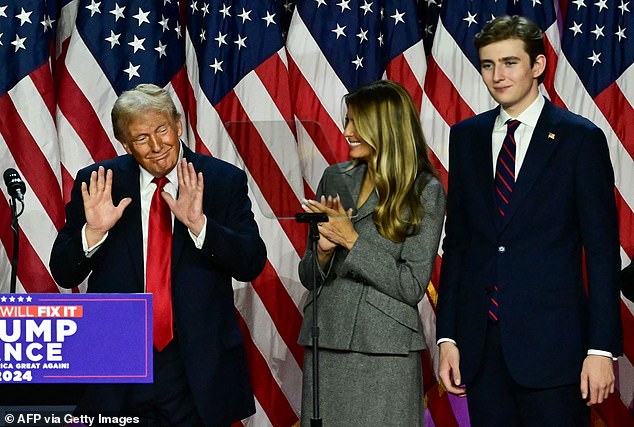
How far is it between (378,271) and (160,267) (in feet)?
2.21

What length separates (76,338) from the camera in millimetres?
2248

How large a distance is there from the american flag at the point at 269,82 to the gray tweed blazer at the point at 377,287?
4.43ft

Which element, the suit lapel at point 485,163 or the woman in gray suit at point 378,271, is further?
the woman in gray suit at point 378,271

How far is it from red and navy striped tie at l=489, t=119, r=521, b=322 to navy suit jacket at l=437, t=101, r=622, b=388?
2cm

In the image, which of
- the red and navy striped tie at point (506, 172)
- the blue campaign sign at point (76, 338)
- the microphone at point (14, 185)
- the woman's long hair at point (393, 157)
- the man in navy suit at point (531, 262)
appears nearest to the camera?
the blue campaign sign at point (76, 338)

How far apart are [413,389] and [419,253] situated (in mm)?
432

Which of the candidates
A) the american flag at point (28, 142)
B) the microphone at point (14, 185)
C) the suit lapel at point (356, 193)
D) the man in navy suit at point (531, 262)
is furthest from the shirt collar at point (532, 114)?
the american flag at point (28, 142)

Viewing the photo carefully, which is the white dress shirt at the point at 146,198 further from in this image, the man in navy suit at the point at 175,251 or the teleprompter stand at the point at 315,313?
the teleprompter stand at the point at 315,313

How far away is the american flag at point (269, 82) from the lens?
447cm

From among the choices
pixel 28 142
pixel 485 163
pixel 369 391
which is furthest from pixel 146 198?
pixel 28 142

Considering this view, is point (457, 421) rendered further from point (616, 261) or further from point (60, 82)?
point (60, 82)

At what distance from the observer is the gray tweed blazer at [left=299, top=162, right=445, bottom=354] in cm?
309

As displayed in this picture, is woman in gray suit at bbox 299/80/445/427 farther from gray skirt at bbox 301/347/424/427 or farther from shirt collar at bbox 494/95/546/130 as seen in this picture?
shirt collar at bbox 494/95/546/130

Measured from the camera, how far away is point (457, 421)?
463 centimetres
